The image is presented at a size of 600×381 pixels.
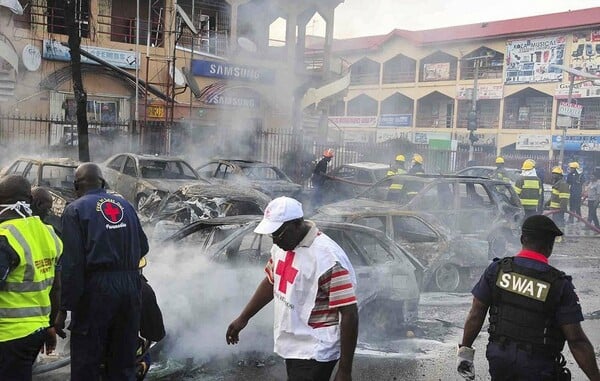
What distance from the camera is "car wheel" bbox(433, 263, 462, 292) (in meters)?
8.41

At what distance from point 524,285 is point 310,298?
43.1 inches

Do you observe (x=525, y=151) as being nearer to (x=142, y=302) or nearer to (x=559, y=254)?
(x=559, y=254)

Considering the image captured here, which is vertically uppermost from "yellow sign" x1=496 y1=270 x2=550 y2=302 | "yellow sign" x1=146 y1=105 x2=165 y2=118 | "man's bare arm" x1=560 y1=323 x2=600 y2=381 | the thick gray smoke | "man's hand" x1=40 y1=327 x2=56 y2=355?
"yellow sign" x1=146 y1=105 x2=165 y2=118

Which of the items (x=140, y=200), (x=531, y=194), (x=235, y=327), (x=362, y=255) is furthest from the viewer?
(x=531, y=194)

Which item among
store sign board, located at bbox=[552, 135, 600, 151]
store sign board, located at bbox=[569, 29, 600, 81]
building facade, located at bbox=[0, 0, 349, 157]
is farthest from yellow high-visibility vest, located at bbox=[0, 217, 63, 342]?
store sign board, located at bbox=[569, 29, 600, 81]

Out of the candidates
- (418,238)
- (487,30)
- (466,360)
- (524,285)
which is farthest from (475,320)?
(487,30)

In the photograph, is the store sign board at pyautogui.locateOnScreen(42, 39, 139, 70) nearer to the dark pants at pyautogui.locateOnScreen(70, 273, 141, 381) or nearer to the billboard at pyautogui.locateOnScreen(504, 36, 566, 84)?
the dark pants at pyautogui.locateOnScreen(70, 273, 141, 381)

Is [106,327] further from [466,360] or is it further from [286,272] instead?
[466,360]

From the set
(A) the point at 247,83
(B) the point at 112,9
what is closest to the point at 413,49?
(A) the point at 247,83

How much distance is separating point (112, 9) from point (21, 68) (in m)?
4.29

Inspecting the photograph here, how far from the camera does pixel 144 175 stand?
11773 mm

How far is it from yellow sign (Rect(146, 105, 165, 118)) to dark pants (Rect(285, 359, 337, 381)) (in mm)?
17494

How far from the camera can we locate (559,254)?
1230 cm

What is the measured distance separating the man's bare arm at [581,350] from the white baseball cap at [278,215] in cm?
144
